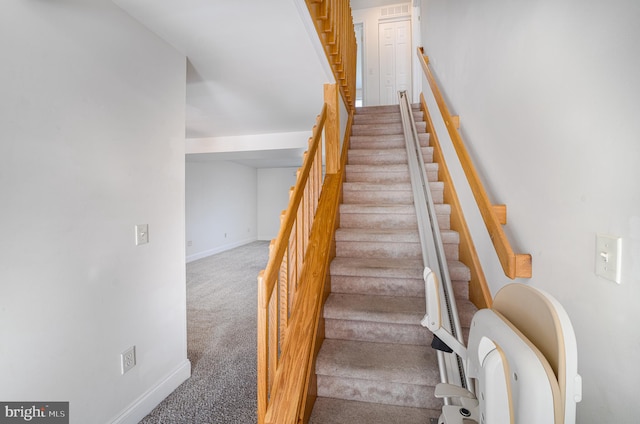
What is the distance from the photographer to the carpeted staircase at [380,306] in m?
1.55

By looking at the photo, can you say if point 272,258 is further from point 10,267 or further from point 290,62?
point 290,62

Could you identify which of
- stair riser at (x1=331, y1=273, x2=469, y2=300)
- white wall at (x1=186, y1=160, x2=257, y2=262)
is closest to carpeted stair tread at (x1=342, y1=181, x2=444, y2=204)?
stair riser at (x1=331, y1=273, x2=469, y2=300)

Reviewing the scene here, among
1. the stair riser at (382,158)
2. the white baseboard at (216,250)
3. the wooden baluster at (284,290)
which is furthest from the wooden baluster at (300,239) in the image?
the white baseboard at (216,250)

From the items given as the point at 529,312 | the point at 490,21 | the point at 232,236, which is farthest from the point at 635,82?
the point at 232,236

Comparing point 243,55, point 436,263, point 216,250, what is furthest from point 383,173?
point 216,250

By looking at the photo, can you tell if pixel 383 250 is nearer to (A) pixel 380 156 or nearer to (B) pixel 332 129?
(B) pixel 332 129

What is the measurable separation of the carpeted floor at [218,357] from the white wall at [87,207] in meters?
0.16

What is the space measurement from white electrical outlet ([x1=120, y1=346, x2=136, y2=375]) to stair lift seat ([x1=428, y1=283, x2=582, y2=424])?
179cm

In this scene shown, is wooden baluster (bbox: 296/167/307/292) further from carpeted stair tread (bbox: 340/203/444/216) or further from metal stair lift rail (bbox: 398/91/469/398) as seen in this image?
carpeted stair tread (bbox: 340/203/444/216)

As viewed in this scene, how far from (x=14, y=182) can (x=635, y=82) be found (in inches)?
82.1

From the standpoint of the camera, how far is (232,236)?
7539mm

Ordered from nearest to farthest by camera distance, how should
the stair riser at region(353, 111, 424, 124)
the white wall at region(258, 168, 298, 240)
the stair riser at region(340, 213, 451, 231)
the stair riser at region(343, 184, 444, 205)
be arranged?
the stair riser at region(340, 213, 451, 231) < the stair riser at region(343, 184, 444, 205) < the stair riser at region(353, 111, 424, 124) < the white wall at region(258, 168, 298, 240)

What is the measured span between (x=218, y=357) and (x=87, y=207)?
1.55m

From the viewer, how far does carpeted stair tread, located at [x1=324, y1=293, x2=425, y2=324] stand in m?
1.81
